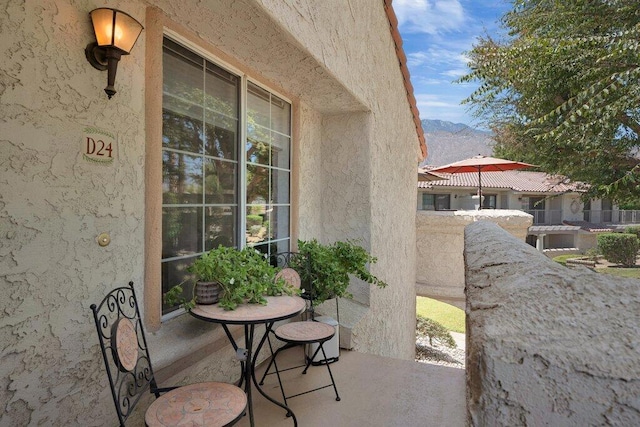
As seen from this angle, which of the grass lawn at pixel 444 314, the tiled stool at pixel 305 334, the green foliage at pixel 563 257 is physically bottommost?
the grass lawn at pixel 444 314

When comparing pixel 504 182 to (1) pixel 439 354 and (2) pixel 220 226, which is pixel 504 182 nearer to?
(1) pixel 439 354

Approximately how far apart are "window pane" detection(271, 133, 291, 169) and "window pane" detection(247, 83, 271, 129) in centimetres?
28

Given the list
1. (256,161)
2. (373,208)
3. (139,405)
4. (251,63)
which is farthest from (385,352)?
(251,63)

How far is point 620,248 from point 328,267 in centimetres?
2875

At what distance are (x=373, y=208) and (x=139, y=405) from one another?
3.62 m

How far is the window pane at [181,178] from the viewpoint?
9.43 ft

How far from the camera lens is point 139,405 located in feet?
7.97

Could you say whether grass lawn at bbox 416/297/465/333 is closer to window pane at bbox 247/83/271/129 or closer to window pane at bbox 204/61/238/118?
window pane at bbox 247/83/271/129

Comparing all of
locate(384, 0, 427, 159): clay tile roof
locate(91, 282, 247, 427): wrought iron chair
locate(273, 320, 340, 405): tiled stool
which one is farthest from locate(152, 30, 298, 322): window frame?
locate(384, 0, 427, 159): clay tile roof

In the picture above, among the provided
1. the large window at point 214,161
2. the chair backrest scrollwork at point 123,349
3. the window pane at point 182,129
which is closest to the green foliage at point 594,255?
the large window at point 214,161

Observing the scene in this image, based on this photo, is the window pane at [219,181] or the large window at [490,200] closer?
the window pane at [219,181]

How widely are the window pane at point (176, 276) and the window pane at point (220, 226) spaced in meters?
0.30

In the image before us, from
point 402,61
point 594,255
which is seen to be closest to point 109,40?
point 402,61

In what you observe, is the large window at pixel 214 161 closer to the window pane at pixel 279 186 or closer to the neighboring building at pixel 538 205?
the window pane at pixel 279 186
